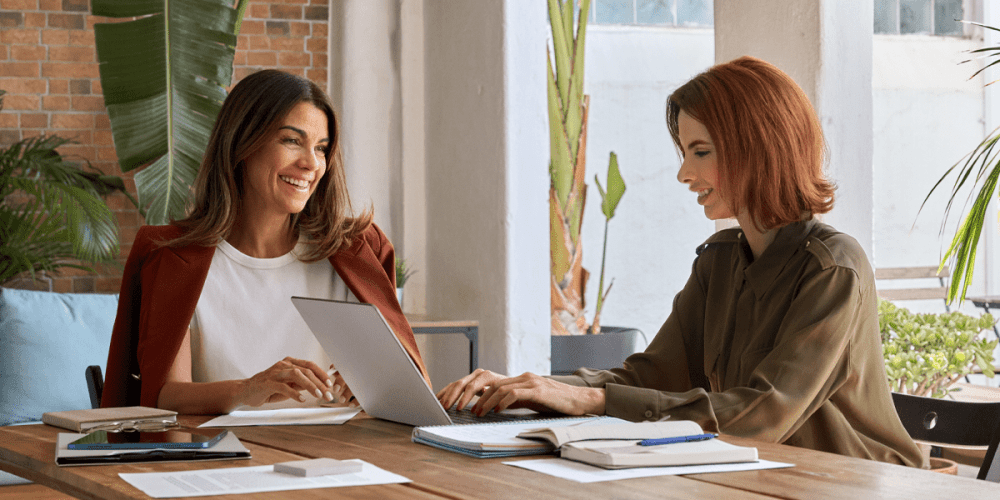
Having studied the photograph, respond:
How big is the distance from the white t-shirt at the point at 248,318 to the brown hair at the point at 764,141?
1.00 meters

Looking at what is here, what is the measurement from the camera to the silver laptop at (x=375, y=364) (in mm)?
1501

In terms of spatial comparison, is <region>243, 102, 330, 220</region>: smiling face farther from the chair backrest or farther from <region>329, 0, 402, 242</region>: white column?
the chair backrest

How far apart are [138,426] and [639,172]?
25.1 ft

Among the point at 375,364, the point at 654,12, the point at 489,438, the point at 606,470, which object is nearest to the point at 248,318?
the point at 375,364

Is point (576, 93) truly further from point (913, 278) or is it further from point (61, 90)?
point (913, 278)

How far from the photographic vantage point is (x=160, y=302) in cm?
210

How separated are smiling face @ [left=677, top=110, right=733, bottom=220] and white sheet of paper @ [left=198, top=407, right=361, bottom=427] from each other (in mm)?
749

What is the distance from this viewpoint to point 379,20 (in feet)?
15.9

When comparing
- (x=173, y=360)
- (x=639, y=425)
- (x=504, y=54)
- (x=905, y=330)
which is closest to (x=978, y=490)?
(x=639, y=425)

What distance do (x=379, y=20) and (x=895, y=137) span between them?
627 centimetres

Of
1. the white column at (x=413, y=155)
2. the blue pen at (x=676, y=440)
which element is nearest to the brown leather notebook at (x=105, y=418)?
the blue pen at (x=676, y=440)

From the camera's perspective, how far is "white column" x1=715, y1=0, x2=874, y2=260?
8.71ft

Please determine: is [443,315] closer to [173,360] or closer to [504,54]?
[504,54]

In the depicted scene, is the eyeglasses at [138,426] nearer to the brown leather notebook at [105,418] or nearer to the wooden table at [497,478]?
the brown leather notebook at [105,418]
